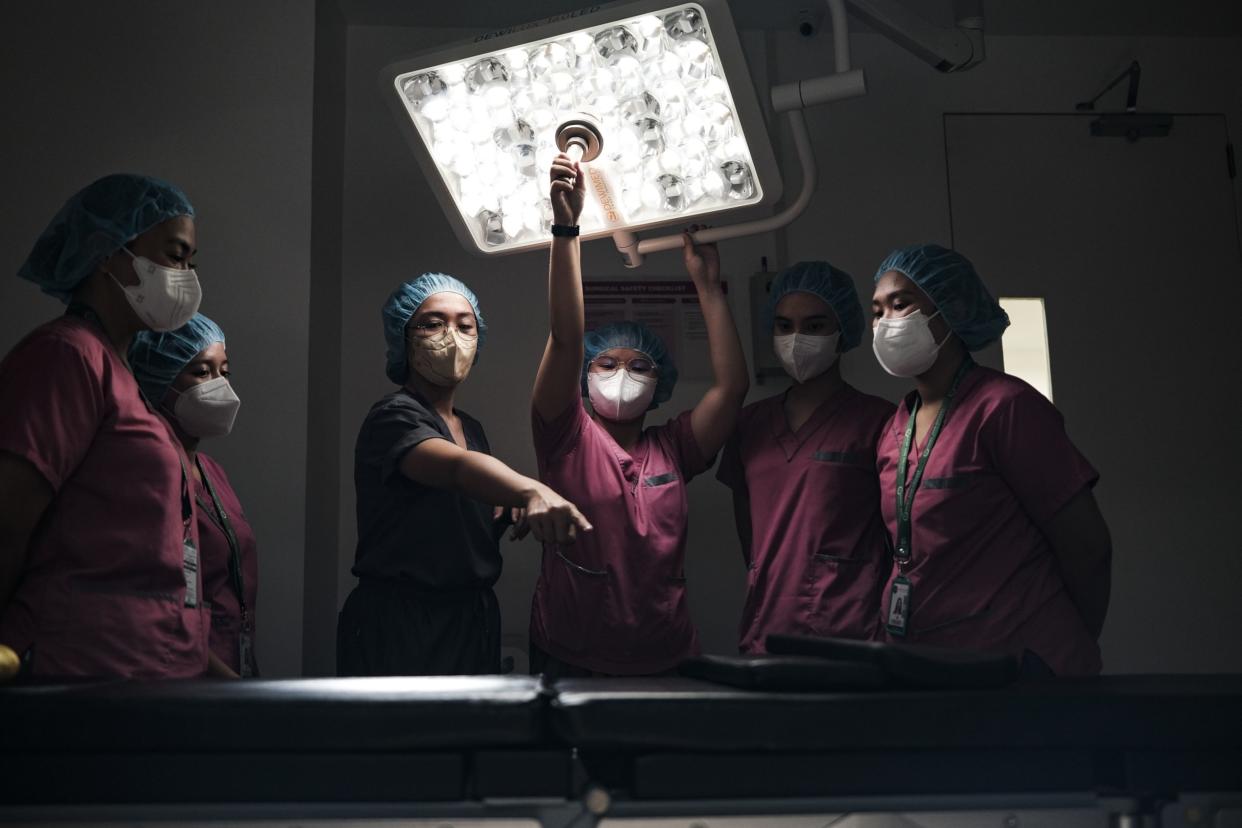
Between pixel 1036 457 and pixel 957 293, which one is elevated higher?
pixel 957 293

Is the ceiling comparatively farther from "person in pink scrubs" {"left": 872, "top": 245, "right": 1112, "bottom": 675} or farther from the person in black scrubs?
"person in pink scrubs" {"left": 872, "top": 245, "right": 1112, "bottom": 675}

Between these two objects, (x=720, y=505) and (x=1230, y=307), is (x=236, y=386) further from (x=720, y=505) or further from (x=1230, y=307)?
(x=1230, y=307)

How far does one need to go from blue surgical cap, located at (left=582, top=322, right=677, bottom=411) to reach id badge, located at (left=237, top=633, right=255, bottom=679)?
934 mm

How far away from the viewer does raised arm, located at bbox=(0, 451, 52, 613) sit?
4.44 feet

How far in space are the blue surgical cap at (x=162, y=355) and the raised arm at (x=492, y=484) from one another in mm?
517

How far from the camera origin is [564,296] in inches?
Result: 76.8

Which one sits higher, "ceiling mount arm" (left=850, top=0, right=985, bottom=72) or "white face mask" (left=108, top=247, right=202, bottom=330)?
"ceiling mount arm" (left=850, top=0, right=985, bottom=72)

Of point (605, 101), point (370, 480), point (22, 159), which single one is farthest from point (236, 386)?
point (605, 101)

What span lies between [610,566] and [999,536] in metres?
0.74

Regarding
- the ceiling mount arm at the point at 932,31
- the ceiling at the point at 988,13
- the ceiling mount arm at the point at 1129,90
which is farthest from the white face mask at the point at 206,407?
the ceiling mount arm at the point at 1129,90

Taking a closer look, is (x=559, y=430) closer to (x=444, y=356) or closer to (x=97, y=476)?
(x=444, y=356)

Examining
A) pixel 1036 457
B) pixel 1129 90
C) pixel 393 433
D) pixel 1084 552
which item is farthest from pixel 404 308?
pixel 1129 90

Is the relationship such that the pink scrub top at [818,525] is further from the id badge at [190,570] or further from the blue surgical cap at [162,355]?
the blue surgical cap at [162,355]

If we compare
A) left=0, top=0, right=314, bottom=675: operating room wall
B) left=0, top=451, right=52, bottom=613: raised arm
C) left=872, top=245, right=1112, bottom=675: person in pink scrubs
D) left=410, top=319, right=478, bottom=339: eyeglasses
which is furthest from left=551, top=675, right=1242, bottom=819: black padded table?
left=0, top=0, right=314, bottom=675: operating room wall
